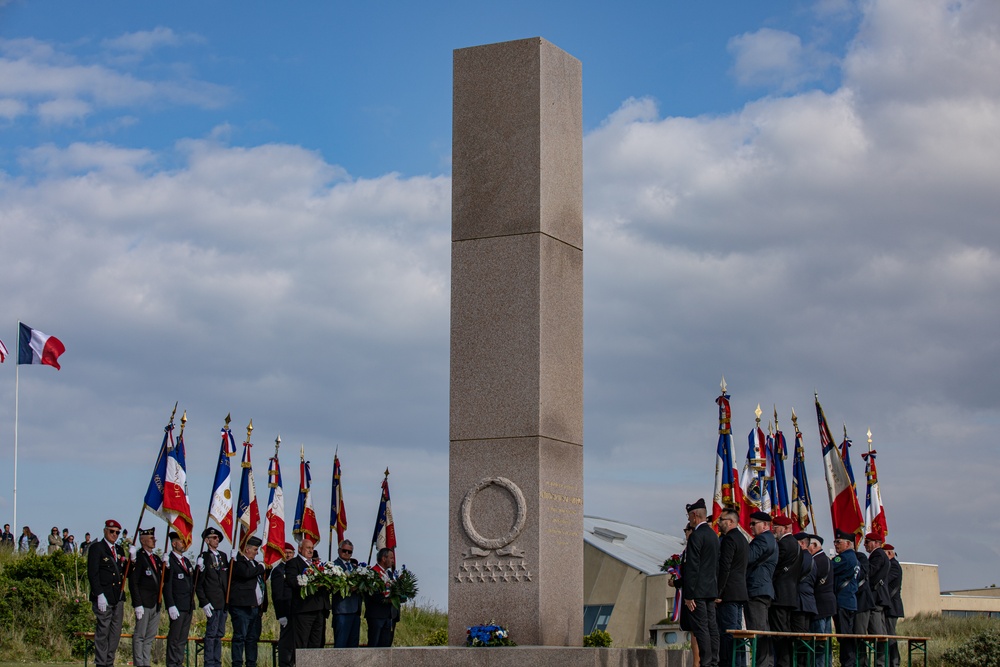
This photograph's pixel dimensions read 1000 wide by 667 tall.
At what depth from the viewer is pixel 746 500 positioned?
71.1 ft

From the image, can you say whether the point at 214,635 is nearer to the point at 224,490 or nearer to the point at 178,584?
the point at 178,584

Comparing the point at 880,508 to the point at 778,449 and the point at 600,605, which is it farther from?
the point at 600,605

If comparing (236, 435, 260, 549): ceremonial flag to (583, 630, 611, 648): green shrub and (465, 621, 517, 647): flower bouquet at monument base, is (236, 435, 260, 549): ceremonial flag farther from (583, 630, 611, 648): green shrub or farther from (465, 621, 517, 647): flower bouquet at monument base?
(465, 621, 517, 647): flower bouquet at monument base

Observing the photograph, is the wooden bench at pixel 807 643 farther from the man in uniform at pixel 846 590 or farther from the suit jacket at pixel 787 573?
the suit jacket at pixel 787 573

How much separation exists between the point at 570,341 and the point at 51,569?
12932 millimetres

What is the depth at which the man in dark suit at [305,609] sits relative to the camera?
50.4 feet

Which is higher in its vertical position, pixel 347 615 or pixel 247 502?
pixel 247 502

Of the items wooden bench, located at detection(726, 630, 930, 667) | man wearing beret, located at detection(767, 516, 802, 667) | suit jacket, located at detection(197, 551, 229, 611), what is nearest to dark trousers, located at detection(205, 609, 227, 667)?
suit jacket, located at detection(197, 551, 229, 611)

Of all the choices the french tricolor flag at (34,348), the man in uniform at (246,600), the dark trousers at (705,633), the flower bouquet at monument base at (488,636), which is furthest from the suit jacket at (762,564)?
the french tricolor flag at (34,348)

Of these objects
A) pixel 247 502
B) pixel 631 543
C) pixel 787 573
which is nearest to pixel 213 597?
pixel 247 502

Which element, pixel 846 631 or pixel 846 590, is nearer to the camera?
pixel 846 590

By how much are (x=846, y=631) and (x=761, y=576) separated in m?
2.87

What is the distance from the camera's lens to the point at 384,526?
813 inches

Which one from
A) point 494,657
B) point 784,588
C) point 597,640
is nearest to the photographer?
point 494,657
